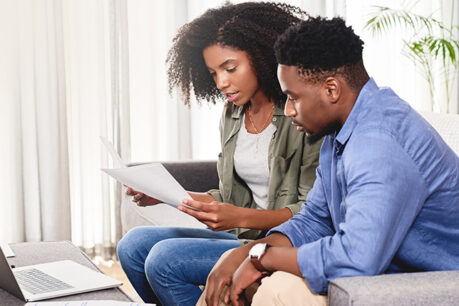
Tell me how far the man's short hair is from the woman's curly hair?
0.55 meters

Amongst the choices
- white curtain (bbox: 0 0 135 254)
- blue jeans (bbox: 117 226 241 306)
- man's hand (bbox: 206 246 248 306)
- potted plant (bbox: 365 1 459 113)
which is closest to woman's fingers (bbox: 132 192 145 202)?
blue jeans (bbox: 117 226 241 306)

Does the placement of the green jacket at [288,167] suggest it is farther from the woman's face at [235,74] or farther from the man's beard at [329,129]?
the man's beard at [329,129]

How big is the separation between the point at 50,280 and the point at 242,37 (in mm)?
842

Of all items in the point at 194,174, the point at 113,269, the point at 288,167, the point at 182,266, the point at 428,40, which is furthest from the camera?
the point at 428,40

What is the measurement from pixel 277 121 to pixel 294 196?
22 centimetres

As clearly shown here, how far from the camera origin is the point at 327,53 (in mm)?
1140

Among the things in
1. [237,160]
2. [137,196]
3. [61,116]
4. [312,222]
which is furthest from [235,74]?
[61,116]

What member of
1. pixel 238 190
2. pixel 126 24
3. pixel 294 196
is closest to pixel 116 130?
pixel 126 24

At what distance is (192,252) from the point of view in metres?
1.53

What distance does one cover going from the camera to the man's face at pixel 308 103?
116 centimetres

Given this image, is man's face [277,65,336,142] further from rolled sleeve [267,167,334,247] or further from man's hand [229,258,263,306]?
man's hand [229,258,263,306]

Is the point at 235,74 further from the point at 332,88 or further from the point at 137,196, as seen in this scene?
the point at 332,88

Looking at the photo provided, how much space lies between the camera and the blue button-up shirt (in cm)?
97

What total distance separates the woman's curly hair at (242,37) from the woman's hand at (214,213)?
425 mm
